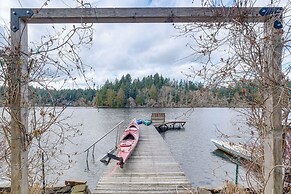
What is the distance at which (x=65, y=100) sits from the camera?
7.96ft

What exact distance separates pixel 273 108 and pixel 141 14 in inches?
48.3

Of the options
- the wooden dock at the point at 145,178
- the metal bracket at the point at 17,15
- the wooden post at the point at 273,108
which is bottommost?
the wooden dock at the point at 145,178

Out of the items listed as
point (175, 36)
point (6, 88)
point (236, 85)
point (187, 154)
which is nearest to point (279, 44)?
point (236, 85)

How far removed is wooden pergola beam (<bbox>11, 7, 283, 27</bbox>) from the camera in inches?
73.4

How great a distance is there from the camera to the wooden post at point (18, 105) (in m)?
1.87

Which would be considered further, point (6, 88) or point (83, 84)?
point (83, 84)

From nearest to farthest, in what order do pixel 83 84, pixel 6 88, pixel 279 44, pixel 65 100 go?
pixel 279 44 < pixel 6 88 < pixel 83 84 < pixel 65 100

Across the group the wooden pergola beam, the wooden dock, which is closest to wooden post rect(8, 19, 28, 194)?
the wooden pergola beam

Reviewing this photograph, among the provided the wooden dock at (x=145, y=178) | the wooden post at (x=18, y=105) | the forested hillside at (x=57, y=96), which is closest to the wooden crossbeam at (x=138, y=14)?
the wooden post at (x=18, y=105)

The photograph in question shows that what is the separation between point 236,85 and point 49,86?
64.0 inches

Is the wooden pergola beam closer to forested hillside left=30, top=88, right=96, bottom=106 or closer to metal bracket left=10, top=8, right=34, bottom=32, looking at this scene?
metal bracket left=10, top=8, right=34, bottom=32

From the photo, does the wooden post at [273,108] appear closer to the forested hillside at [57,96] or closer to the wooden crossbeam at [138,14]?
the wooden crossbeam at [138,14]

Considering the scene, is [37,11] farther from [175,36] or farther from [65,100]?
[175,36]

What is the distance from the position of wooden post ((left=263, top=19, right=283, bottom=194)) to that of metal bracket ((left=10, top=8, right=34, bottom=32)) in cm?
177
